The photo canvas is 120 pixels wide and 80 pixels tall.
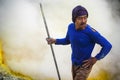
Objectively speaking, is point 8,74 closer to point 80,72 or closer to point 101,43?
point 80,72

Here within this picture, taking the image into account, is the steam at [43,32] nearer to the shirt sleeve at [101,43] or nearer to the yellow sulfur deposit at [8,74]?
the yellow sulfur deposit at [8,74]

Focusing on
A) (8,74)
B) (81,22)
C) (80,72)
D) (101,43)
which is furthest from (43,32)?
(101,43)

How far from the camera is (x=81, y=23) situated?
6059 millimetres

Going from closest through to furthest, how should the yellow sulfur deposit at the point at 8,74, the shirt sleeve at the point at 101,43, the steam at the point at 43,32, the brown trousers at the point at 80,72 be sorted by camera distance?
the shirt sleeve at the point at 101,43
the brown trousers at the point at 80,72
the yellow sulfur deposit at the point at 8,74
the steam at the point at 43,32

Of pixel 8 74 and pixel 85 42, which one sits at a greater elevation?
pixel 85 42

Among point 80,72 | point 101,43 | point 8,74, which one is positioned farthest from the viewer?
point 8,74

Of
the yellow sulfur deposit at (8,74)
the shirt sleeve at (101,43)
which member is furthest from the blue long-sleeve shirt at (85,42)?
the yellow sulfur deposit at (8,74)

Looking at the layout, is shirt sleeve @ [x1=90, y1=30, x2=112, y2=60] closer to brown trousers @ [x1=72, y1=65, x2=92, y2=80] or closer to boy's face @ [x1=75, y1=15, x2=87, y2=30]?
boy's face @ [x1=75, y1=15, x2=87, y2=30]

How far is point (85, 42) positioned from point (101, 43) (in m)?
0.25

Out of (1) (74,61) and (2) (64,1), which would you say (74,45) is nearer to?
(1) (74,61)

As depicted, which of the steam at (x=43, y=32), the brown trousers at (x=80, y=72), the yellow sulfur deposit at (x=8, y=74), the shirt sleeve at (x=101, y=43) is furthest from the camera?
the steam at (x=43, y=32)

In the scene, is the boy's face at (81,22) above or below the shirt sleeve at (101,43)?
above

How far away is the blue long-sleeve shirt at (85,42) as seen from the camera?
6.01 metres

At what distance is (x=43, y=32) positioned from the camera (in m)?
9.97
